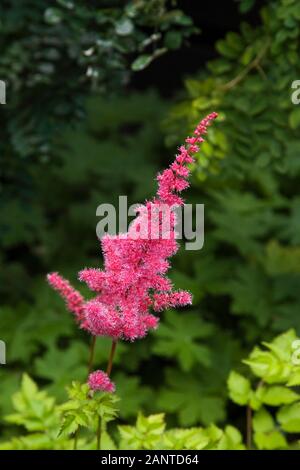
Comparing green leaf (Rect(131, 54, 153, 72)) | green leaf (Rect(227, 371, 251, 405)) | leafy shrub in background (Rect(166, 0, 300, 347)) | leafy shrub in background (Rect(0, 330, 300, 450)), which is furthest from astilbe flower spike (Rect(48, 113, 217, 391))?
green leaf (Rect(131, 54, 153, 72))

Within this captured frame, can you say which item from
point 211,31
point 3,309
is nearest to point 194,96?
point 211,31

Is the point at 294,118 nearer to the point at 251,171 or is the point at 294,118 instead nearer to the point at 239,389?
the point at 239,389

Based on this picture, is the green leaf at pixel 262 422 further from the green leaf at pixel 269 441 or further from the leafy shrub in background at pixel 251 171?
the leafy shrub in background at pixel 251 171

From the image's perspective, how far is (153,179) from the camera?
144 inches

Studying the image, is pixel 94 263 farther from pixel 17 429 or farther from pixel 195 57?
pixel 195 57

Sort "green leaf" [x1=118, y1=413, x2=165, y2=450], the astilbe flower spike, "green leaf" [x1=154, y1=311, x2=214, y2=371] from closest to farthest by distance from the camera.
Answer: the astilbe flower spike < "green leaf" [x1=118, y1=413, x2=165, y2=450] < "green leaf" [x1=154, y1=311, x2=214, y2=371]

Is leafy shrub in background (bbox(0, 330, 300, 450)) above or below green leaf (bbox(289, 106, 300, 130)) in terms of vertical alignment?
below

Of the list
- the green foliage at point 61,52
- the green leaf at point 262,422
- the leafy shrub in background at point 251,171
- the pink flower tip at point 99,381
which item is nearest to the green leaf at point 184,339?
the leafy shrub in background at point 251,171

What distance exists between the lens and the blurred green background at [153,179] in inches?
118

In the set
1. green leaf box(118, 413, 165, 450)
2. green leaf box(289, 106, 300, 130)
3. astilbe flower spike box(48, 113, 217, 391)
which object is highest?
green leaf box(289, 106, 300, 130)

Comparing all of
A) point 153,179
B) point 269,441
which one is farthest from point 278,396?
point 153,179

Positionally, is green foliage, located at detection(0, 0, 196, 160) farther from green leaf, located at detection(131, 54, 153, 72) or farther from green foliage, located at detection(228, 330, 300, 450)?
green foliage, located at detection(228, 330, 300, 450)

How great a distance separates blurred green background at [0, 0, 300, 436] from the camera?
9.86 feet

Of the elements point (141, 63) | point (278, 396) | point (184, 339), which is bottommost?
point (278, 396)
